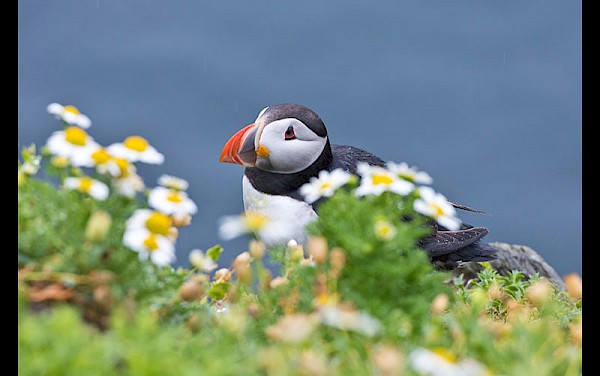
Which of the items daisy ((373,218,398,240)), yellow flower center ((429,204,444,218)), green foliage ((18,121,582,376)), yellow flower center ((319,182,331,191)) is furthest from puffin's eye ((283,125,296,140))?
daisy ((373,218,398,240))

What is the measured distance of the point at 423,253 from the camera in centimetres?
184

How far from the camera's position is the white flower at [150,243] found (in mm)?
1617

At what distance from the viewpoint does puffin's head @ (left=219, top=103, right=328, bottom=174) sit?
11.1 ft

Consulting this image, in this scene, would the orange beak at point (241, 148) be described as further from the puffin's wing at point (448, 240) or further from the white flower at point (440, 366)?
the white flower at point (440, 366)

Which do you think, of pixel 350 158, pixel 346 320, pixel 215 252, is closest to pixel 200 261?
pixel 215 252

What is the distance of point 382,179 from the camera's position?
74.6 inches

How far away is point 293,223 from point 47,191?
1575 mm

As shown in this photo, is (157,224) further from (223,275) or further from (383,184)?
(223,275)

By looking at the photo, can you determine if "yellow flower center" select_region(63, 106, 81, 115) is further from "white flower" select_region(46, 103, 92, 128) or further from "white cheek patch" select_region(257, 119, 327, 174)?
"white cheek patch" select_region(257, 119, 327, 174)

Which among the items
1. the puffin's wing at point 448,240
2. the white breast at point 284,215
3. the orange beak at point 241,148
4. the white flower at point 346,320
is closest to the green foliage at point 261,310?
the white flower at point 346,320

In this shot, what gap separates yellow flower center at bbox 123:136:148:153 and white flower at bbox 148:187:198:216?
111 millimetres

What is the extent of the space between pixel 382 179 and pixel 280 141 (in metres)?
1.55
